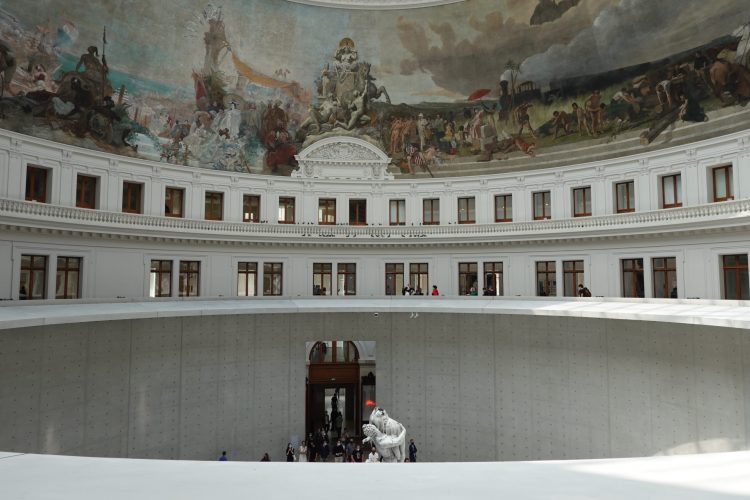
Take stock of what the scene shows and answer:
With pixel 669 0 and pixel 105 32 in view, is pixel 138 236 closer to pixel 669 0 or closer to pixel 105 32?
pixel 105 32

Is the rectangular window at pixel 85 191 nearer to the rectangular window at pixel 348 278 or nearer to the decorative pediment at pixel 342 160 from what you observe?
the decorative pediment at pixel 342 160

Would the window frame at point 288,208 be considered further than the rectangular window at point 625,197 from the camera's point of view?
Yes

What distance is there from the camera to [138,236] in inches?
1050

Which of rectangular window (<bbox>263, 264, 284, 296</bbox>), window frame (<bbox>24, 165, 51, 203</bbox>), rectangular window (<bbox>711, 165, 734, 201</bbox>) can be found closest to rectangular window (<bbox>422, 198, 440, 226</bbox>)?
rectangular window (<bbox>263, 264, 284, 296</bbox>)

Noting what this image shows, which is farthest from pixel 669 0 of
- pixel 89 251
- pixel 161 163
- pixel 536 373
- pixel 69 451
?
pixel 69 451

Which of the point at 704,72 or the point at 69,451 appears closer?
the point at 69,451

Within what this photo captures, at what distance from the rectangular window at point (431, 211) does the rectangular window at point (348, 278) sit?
217 inches

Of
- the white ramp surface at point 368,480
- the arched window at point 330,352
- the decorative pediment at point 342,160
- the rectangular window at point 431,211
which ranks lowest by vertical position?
the arched window at point 330,352

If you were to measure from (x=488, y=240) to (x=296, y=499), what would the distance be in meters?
27.4

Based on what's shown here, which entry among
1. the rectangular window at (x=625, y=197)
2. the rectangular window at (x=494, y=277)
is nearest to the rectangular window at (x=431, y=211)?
the rectangular window at (x=494, y=277)

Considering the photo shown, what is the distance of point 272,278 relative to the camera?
3133 centimetres

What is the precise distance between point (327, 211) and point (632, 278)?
18272mm

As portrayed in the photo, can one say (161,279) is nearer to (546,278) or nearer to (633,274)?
(546,278)

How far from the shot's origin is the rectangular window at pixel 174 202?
96.2 feet
